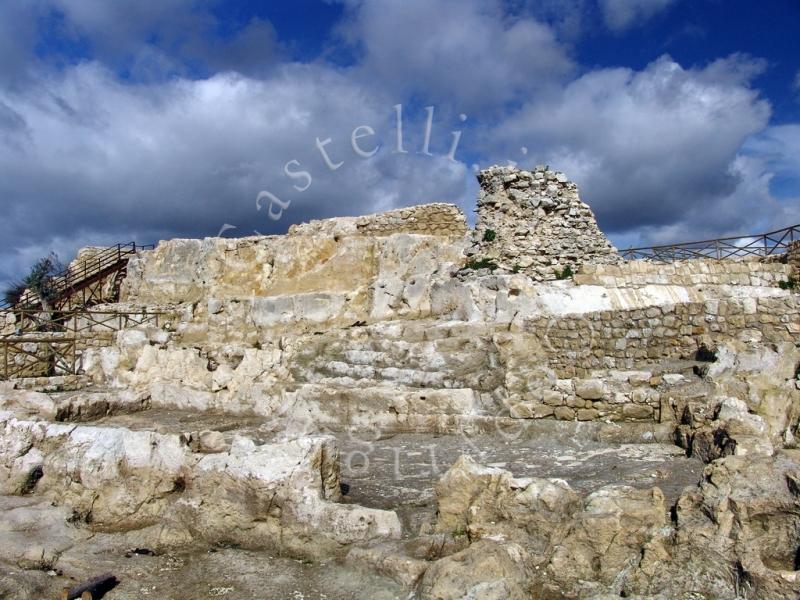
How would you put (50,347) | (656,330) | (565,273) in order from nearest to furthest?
(656,330)
(565,273)
(50,347)

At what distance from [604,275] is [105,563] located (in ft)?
33.5

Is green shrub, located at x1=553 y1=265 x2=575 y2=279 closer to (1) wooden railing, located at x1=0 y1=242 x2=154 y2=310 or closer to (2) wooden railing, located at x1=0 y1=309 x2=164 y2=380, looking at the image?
(2) wooden railing, located at x1=0 y1=309 x2=164 y2=380

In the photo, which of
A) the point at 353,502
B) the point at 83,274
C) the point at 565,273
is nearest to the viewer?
the point at 353,502

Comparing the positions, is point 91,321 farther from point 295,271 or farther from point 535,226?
point 535,226

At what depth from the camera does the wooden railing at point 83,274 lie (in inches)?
824

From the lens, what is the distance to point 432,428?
28.0ft

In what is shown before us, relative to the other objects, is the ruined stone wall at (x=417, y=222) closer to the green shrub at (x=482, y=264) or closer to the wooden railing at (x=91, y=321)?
the green shrub at (x=482, y=264)

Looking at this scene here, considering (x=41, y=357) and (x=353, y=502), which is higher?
(x=41, y=357)

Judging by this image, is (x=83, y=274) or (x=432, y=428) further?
(x=83, y=274)

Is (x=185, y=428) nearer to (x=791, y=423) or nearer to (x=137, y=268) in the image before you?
(x=791, y=423)

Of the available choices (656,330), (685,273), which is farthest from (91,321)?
(685,273)

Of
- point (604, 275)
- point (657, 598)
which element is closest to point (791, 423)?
point (657, 598)

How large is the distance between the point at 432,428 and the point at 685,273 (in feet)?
23.6

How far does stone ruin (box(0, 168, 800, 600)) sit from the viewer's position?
371 cm
